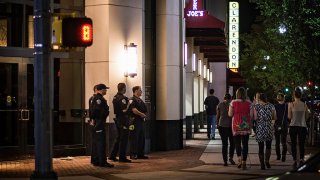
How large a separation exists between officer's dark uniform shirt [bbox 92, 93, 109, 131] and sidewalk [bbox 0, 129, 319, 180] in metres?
1.02

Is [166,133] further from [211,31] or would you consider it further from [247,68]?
[247,68]

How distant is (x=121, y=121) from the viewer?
51.3 ft

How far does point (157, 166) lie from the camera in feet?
49.2

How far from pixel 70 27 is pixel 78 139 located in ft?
25.8

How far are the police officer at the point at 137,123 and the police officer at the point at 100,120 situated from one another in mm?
1534

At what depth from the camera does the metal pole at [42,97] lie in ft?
→ 29.9

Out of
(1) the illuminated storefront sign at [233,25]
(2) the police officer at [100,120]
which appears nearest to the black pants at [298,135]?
(2) the police officer at [100,120]

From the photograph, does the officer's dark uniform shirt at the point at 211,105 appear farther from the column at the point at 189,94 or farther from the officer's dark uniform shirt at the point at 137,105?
the officer's dark uniform shirt at the point at 137,105

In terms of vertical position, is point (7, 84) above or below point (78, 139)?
above

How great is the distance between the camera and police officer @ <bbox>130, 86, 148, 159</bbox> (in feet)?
52.7

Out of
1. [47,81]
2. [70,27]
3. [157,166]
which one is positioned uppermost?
[70,27]

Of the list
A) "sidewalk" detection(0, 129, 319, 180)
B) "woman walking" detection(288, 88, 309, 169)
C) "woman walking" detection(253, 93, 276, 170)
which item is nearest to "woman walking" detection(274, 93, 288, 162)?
"sidewalk" detection(0, 129, 319, 180)

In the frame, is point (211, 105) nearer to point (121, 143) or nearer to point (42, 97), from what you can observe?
point (121, 143)

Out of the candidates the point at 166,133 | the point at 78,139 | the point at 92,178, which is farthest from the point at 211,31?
the point at 92,178
